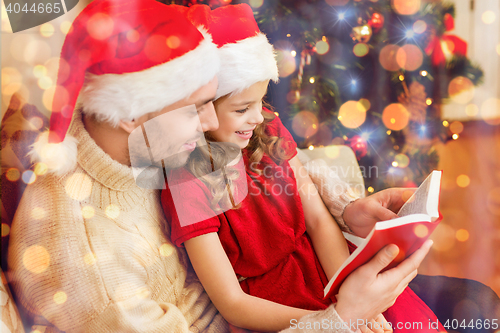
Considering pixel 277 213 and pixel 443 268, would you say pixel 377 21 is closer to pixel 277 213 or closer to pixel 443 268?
pixel 277 213

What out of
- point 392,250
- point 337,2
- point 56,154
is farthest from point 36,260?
point 337,2

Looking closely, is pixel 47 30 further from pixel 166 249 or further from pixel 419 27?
pixel 419 27

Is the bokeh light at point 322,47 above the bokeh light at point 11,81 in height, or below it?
below

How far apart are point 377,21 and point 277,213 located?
1048 mm

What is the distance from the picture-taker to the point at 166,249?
2.35 ft

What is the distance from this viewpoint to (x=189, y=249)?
70 centimetres

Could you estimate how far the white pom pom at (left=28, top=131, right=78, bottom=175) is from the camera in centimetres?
56

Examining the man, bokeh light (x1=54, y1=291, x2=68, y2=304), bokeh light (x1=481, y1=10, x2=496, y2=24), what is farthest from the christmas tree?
bokeh light (x1=54, y1=291, x2=68, y2=304)

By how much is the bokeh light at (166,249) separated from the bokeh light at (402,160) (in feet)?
4.33

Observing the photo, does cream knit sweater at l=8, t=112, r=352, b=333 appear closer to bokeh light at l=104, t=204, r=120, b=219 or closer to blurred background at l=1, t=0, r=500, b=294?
bokeh light at l=104, t=204, r=120, b=219

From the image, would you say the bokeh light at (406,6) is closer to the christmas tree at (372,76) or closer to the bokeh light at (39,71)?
the christmas tree at (372,76)

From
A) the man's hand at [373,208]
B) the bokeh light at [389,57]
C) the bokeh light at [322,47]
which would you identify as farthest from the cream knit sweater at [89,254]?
the bokeh light at [389,57]

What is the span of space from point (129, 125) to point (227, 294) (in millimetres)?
429

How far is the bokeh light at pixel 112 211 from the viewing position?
63cm
